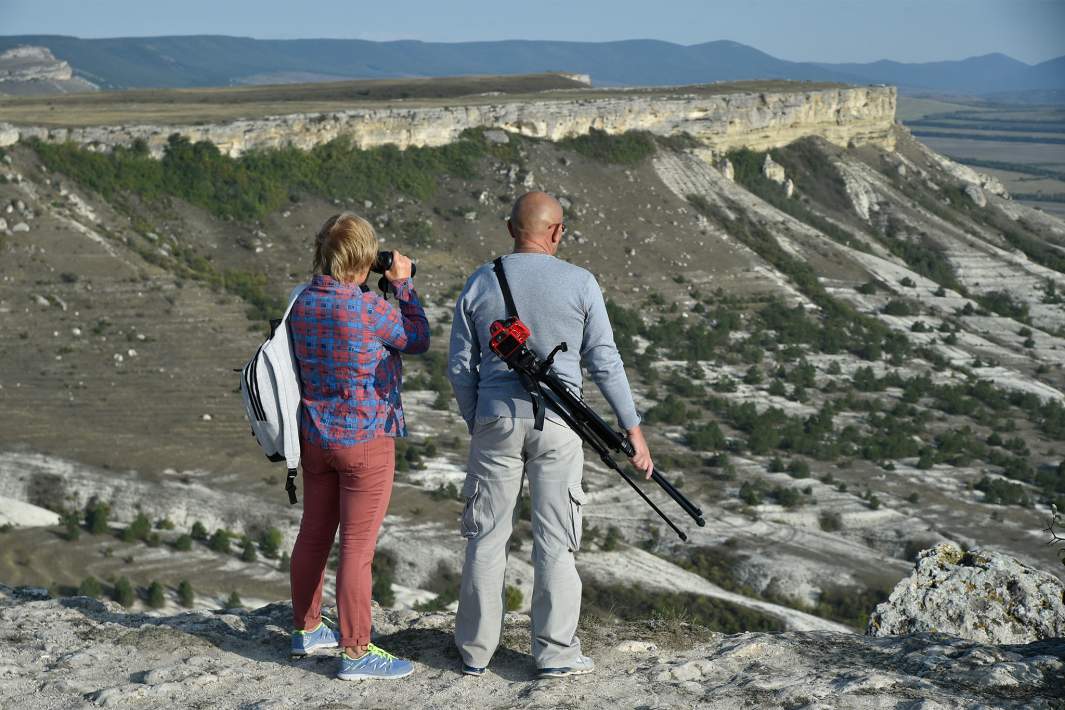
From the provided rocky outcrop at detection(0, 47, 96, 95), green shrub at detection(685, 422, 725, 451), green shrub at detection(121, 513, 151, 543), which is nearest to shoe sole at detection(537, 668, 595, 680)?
green shrub at detection(121, 513, 151, 543)

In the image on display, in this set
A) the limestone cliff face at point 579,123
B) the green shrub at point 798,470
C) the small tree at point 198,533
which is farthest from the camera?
the limestone cliff face at point 579,123

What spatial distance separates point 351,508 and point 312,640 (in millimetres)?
827

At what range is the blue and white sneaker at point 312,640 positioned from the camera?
5594 millimetres

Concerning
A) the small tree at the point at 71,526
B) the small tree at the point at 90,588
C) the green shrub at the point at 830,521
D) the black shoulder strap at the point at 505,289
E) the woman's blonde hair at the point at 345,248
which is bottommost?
the green shrub at the point at 830,521

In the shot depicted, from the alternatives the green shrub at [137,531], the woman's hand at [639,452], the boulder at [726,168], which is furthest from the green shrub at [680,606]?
the boulder at [726,168]

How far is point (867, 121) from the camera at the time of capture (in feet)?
195

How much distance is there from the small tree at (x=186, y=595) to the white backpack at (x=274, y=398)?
35.8ft

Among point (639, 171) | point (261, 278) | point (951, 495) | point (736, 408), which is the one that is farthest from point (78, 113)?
point (951, 495)

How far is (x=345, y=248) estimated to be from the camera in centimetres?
510

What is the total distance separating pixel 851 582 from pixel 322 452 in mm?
16294

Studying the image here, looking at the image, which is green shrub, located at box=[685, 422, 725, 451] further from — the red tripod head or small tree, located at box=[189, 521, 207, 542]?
the red tripod head

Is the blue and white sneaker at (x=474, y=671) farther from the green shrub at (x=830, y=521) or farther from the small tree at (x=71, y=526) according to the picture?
the green shrub at (x=830, y=521)

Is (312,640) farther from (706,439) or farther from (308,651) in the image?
(706,439)

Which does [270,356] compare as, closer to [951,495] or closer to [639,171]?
[951,495]
